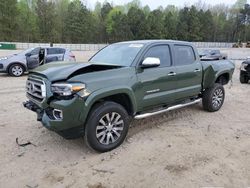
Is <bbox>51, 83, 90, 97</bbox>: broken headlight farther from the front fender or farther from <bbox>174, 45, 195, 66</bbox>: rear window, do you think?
<bbox>174, 45, 195, 66</bbox>: rear window

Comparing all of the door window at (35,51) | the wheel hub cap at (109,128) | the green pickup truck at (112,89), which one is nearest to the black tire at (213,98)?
the green pickup truck at (112,89)

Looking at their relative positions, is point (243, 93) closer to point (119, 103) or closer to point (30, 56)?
point (119, 103)

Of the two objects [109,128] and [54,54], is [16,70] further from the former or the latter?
[109,128]

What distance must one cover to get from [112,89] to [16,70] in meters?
9.40

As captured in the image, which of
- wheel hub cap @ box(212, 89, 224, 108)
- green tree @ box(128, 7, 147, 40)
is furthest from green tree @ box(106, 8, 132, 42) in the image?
wheel hub cap @ box(212, 89, 224, 108)

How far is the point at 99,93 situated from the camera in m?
3.78

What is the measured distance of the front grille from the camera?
3.82 meters

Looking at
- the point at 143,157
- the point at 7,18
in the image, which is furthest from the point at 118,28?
the point at 143,157

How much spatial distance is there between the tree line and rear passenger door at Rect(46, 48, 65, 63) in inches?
2148

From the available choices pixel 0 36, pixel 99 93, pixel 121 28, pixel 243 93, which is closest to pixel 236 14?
pixel 121 28

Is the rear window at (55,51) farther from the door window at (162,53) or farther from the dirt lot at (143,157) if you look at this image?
the door window at (162,53)

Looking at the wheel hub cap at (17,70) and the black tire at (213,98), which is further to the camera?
the wheel hub cap at (17,70)

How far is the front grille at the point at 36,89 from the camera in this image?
3.82 m

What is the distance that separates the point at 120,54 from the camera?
15.9 feet
